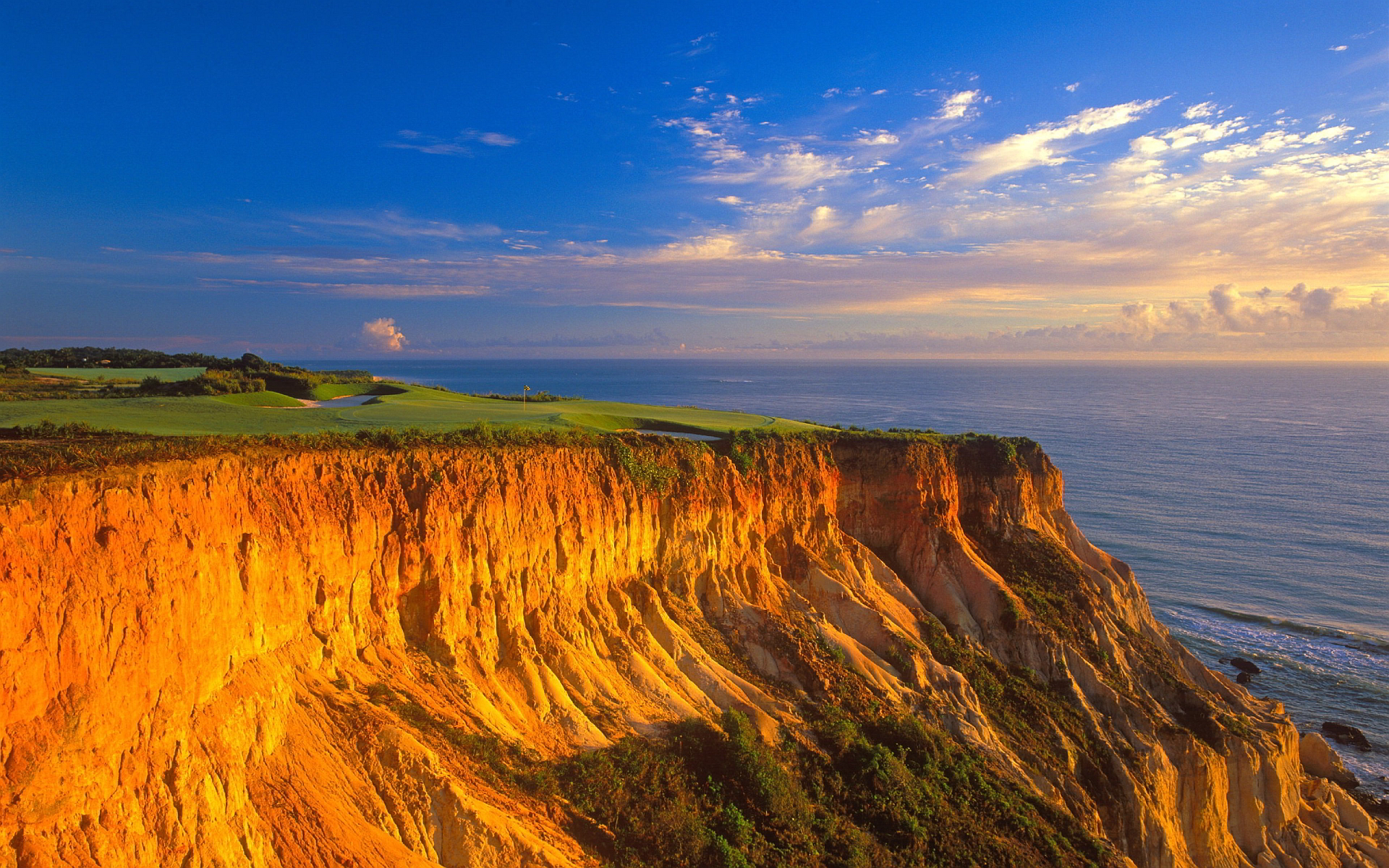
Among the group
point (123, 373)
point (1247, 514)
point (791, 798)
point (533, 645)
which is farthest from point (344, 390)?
point (1247, 514)

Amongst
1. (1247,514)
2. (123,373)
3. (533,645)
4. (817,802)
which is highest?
(123,373)

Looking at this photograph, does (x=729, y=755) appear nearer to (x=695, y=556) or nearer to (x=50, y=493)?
(x=695, y=556)

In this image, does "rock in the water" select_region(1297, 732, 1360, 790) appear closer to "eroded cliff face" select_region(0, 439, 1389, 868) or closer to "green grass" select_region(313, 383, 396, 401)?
"eroded cliff face" select_region(0, 439, 1389, 868)

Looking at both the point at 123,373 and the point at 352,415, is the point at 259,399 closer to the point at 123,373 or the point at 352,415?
the point at 352,415

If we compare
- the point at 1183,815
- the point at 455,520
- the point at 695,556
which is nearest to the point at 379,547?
the point at 455,520

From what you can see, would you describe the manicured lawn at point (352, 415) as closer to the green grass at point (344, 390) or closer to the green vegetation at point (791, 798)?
the green grass at point (344, 390)

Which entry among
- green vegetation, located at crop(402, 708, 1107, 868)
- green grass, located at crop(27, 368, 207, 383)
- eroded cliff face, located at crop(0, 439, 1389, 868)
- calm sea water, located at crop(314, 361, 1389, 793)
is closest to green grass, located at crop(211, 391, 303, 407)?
green grass, located at crop(27, 368, 207, 383)
